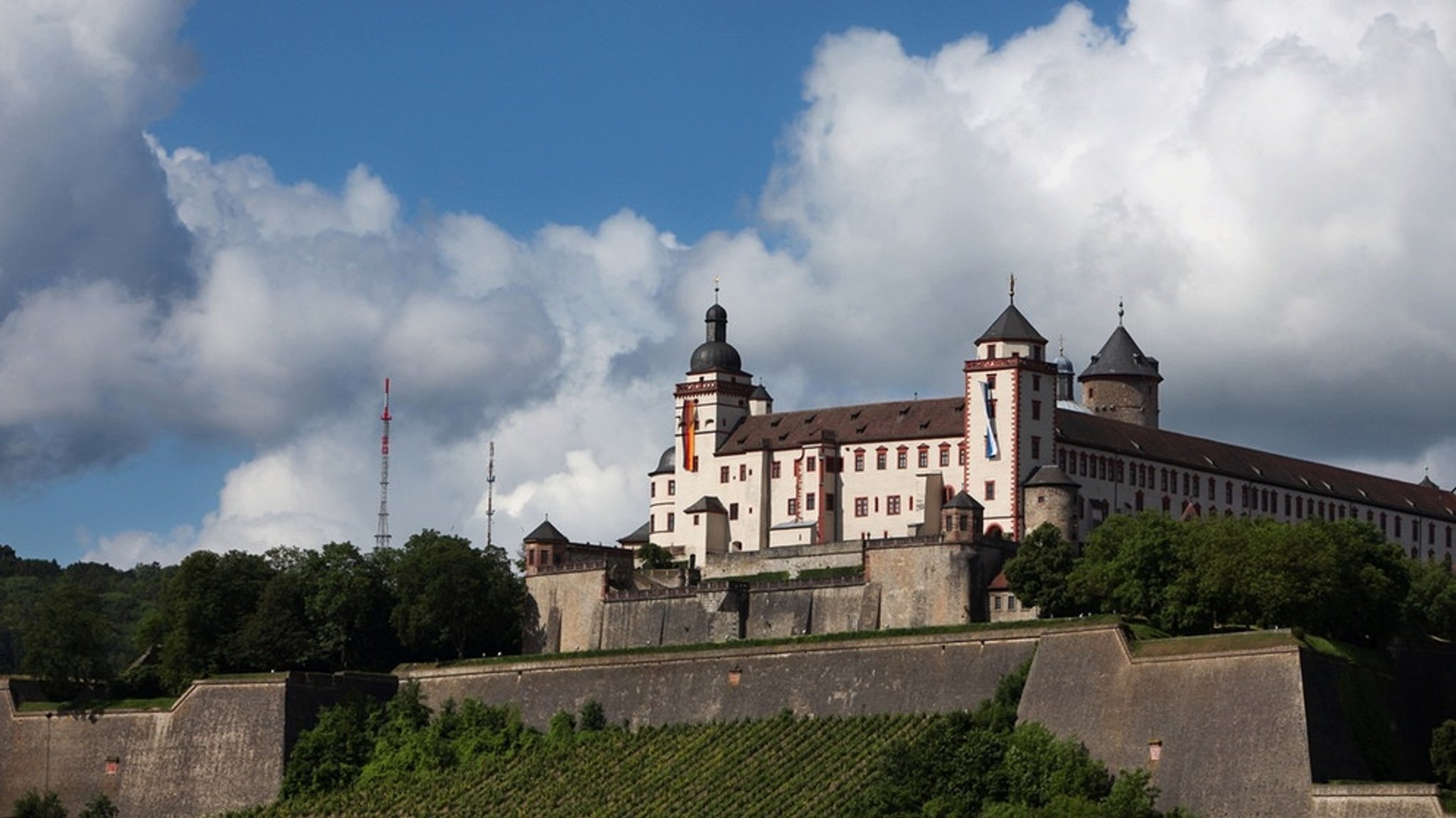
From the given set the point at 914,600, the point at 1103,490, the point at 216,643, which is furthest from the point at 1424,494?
the point at 216,643

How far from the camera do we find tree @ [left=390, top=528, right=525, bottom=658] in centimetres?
9531

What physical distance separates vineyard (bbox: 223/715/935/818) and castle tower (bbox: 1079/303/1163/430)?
2786cm

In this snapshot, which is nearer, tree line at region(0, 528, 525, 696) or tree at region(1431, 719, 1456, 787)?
tree at region(1431, 719, 1456, 787)

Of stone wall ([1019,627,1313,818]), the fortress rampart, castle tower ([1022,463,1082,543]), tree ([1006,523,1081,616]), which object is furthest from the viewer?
castle tower ([1022,463,1082,543])

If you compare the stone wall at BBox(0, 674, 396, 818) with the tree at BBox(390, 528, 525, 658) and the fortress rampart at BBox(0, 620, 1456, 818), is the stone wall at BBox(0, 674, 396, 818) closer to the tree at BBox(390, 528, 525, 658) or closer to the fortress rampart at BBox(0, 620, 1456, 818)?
the fortress rampart at BBox(0, 620, 1456, 818)

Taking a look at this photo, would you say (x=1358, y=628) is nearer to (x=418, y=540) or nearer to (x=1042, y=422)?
(x=1042, y=422)

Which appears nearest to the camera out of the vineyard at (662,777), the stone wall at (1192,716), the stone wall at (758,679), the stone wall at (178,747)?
the stone wall at (1192,716)

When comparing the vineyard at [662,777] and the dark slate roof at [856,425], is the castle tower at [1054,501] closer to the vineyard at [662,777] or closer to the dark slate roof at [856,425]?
the dark slate roof at [856,425]

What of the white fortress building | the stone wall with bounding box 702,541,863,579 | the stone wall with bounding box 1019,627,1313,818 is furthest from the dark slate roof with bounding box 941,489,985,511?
the stone wall with bounding box 1019,627,1313,818

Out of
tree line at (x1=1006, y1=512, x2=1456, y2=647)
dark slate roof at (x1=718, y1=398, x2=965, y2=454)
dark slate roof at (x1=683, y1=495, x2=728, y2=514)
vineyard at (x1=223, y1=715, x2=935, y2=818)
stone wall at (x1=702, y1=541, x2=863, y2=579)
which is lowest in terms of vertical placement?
vineyard at (x1=223, y1=715, x2=935, y2=818)

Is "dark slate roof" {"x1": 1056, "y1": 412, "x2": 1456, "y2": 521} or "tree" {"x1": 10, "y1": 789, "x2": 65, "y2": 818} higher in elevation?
"dark slate roof" {"x1": 1056, "y1": 412, "x2": 1456, "y2": 521}

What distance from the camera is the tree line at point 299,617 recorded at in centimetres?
9481

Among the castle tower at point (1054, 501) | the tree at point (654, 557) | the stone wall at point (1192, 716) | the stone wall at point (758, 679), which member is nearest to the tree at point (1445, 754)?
the stone wall at point (1192, 716)

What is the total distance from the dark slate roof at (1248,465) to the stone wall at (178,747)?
81.9 ft
